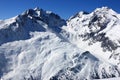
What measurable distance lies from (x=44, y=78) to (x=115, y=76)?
4571 cm

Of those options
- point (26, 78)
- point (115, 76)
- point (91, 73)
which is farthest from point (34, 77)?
point (115, 76)

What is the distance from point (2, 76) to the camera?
19988 centimetres

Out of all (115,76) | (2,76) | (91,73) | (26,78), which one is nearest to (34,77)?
(26,78)

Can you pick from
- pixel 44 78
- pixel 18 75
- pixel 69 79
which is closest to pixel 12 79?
pixel 18 75

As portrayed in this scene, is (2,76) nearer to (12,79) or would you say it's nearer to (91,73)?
(12,79)

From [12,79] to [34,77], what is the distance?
46.1 feet

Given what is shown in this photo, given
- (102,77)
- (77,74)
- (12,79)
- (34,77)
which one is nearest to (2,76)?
(12,79)

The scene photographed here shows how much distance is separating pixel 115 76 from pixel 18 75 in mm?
62855

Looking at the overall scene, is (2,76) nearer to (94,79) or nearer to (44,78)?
(44,78)

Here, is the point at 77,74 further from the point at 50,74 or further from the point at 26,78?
the point at 26,78

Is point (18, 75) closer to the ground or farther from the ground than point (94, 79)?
farther from the ground

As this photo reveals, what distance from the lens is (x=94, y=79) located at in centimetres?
19362

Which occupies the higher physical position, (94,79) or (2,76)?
(2,76)

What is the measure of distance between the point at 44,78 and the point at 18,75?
17.6 m
